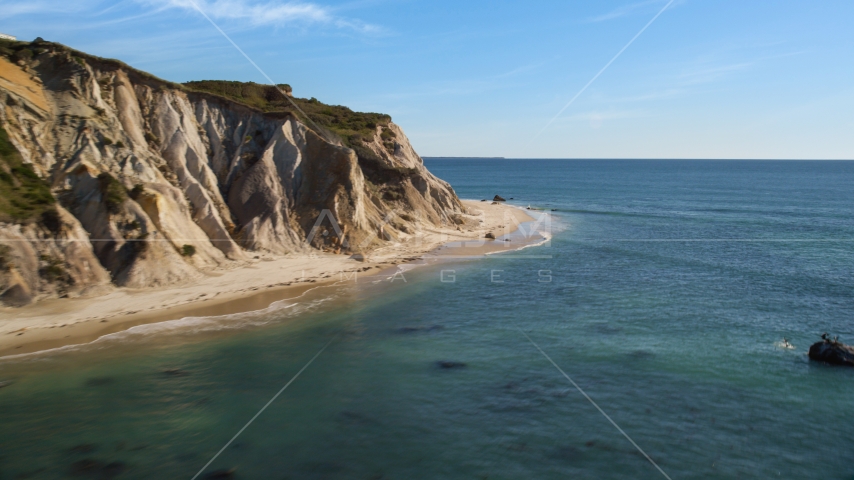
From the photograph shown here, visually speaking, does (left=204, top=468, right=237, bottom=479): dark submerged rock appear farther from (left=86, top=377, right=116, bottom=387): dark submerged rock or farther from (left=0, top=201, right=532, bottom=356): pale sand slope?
(left=0, top=201, right=532, bottom=356): pale sand slope

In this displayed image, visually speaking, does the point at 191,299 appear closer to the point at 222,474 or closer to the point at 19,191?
the point at 19,191

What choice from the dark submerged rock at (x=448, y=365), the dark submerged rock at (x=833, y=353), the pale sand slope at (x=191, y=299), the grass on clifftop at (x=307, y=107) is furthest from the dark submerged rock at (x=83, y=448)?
the grass on clifftop at (x=307, y=107)

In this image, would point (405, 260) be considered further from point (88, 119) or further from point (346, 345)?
point (88, 119)

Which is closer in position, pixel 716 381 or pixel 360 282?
pixel 716 381

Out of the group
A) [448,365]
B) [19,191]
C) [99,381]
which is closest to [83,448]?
[99,381]

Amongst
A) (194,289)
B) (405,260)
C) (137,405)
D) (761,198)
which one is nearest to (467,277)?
(405,260)

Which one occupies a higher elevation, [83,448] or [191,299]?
[191,299]
